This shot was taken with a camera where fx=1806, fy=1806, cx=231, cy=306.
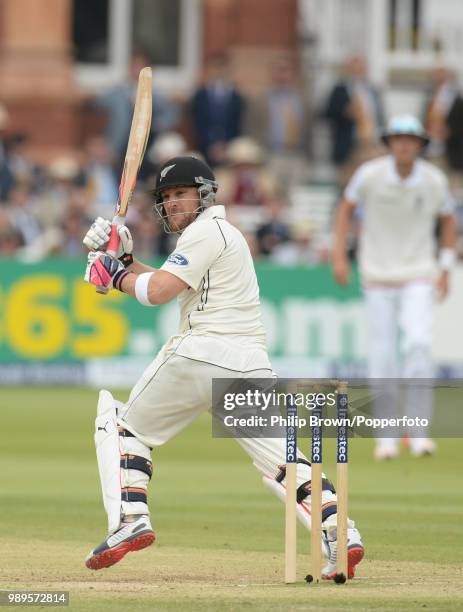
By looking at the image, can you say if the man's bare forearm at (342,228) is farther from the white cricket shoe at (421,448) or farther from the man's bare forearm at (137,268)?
the man's bare forearm at (137,268)

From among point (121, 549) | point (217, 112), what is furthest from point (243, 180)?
point (121, 549)

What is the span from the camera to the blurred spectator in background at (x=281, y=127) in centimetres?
2159

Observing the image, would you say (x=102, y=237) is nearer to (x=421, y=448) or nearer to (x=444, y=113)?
(x=421, y=448)

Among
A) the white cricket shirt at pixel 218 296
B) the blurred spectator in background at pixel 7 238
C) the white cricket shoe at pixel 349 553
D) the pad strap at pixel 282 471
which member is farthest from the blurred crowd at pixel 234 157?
the white cricket shoe at pixel 349 553

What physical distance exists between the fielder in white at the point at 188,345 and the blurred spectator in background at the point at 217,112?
13.9m

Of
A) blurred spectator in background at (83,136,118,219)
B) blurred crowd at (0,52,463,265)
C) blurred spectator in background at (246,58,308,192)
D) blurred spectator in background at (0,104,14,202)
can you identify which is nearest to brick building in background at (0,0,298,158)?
blurred crowd at (0,52,463,265)

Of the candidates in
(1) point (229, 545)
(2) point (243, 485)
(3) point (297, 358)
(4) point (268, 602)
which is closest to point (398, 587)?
(4) point (268, 602)

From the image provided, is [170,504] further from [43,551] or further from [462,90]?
[462,90]

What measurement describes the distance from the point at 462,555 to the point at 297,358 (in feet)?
30.8

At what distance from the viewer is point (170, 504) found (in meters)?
9.59

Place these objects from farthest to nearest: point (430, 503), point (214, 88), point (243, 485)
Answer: point (214, 88) → point (243, 485) → point (430, 503)

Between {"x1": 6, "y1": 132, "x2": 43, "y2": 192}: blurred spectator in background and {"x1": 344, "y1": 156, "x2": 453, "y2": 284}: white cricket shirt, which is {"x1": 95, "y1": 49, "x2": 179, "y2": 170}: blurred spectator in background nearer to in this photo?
{"x1": 6, "y1": 132, "x2": 43, "y2": 192}: blurred spectator in background

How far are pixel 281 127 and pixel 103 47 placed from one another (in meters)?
3.72

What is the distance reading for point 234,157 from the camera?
19891 millimetres
